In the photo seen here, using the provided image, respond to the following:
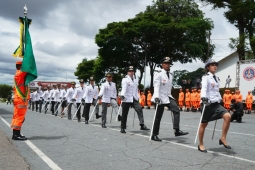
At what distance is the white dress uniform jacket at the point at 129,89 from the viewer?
9.66 meters

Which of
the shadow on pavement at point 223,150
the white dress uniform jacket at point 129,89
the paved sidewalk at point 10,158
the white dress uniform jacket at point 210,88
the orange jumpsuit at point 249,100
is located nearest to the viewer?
the paved sidewalk at point 10,158

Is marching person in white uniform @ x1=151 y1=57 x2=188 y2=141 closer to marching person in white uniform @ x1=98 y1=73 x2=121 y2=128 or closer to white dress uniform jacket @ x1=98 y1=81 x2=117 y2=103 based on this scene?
marching person in white uniform @ x1=98 y1=73 x2=121 y2=128

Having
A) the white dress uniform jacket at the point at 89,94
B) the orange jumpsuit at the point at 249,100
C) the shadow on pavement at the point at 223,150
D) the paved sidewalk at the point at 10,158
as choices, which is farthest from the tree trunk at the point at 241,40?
the paved sidewalk at the point at 10,158

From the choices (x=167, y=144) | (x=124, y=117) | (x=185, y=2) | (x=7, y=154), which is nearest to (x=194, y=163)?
(x=167, y=144)

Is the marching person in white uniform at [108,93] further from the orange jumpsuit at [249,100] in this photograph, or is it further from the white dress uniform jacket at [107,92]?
the orange jumpsuit at [249,100]

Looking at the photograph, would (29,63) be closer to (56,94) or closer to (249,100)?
(56,94)

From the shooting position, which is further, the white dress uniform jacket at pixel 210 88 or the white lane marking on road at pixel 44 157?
the white dress uniform jacket at pixel 210 88

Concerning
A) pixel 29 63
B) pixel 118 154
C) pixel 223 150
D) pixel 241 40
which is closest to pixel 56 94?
pixel 29 63

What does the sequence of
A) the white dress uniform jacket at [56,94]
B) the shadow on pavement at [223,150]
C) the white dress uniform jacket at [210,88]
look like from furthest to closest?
the white dress uniform jacket at [56,94], the white dress uniform jacket at [210,88], the shadow on pavement at [223,150]

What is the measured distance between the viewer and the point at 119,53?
3962 centimetres

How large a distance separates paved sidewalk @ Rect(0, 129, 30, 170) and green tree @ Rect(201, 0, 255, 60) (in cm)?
2688

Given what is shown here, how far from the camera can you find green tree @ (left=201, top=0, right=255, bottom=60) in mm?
30227

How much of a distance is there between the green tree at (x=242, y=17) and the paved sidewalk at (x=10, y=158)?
26.9m

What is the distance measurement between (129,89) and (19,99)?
11.6ft
